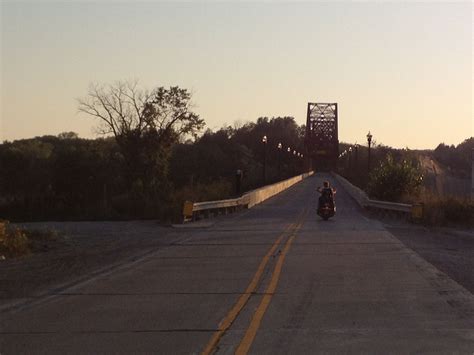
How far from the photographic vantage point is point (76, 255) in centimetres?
2077

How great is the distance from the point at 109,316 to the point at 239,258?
7.95 meters

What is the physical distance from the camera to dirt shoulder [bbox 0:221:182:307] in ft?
48.3

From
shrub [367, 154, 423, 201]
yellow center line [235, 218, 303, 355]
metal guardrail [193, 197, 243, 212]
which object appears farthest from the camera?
shrub [367, 154, 423, 201]

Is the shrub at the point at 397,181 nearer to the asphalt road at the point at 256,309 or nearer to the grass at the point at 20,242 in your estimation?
the grass at the point at 20,242

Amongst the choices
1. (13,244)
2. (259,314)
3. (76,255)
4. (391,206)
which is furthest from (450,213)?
→ (259,314)

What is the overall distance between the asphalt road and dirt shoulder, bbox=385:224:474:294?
1.41ft

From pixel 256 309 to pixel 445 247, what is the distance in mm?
13641

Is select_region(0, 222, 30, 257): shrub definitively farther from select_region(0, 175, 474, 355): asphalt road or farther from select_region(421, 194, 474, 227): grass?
select_region(421, 194, 474, 227): grass

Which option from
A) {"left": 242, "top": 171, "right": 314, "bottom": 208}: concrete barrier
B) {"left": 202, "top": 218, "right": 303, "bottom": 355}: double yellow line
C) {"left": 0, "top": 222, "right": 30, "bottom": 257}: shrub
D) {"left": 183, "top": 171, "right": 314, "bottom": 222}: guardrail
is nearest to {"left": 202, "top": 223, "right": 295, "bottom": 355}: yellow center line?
{"left": 202, "top": 218, "right": 303, "bottom": 355}: double yellow line

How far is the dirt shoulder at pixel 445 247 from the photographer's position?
1689 cm

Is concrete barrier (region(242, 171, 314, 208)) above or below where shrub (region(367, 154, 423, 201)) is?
below

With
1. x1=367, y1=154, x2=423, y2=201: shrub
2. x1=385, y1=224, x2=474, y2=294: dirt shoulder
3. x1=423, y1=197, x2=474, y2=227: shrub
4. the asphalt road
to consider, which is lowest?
x1=385, y1=224, x2=474, y2=294: dirt shoulder

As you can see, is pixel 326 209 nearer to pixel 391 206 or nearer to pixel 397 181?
pixel 391 206

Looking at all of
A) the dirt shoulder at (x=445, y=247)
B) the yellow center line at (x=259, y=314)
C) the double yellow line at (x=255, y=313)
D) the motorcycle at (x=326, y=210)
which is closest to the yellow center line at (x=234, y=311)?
the double yellow line at (x=255, y=313)
